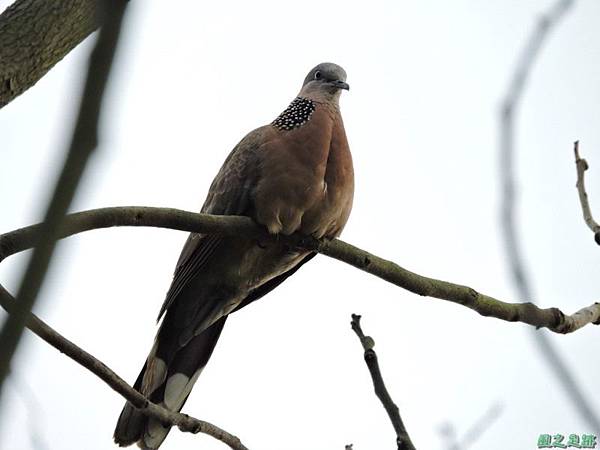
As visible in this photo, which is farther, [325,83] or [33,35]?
[325,83]

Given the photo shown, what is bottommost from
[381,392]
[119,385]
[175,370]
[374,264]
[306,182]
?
[381,392]

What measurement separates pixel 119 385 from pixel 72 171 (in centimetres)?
221

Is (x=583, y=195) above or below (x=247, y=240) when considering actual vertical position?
below

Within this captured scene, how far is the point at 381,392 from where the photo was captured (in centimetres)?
261

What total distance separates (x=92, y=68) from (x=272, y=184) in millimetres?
3424

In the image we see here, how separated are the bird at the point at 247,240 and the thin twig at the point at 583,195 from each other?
159 cm

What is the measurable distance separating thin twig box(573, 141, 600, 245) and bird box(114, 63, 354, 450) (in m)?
1.59

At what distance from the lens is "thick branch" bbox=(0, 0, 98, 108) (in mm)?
3551

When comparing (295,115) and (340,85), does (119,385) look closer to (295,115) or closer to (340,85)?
(295,115)

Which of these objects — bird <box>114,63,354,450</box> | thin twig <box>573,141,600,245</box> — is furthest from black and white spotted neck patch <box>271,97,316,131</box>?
thin twig <box>573,141,600,245</box>

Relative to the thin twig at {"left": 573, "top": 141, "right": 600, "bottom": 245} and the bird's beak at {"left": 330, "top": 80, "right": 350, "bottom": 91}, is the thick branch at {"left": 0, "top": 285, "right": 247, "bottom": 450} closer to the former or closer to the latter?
the thin twig at {"left": 573, "top": 141, "right": 600, "bottom": 245}

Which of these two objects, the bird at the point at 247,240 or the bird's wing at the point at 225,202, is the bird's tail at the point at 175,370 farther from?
the bird's wing at the point at 225,202

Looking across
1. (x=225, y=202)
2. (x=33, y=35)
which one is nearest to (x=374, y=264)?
(x=225, y=202)

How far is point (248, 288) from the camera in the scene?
16.1 feet
